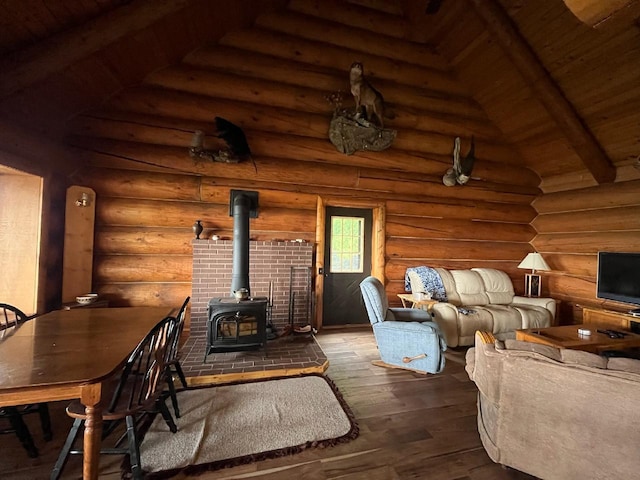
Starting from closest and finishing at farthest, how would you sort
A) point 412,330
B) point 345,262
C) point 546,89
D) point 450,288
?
point 412,330
point 546,89
point 450,288
point 345,262

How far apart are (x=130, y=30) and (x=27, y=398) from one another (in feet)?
10.0

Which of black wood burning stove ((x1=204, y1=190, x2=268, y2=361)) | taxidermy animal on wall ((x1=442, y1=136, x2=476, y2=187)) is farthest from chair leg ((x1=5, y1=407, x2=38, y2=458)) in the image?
taxidermy animal on wall ((x1=442, y1=136, x2=476, y2=187))

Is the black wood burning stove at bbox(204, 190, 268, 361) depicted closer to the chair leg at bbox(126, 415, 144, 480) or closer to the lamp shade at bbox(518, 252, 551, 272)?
the chair leg at bbox(126, 415, 144, 480)

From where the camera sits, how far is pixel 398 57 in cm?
402

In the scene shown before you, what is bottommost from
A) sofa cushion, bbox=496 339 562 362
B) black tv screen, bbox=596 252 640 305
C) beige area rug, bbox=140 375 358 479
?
beige area rug, bbox=140 375 358 479

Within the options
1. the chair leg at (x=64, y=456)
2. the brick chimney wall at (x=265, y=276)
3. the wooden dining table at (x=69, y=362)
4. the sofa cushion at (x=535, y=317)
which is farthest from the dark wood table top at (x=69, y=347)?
the sofa cushion at (x=535, y=317)

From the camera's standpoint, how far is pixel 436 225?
4.77 metres

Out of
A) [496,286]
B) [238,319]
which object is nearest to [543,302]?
[496,286]

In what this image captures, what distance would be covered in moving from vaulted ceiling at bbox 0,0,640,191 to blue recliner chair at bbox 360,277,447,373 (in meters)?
2.96

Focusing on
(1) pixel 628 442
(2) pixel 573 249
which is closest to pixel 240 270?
(1) pixel 628 442

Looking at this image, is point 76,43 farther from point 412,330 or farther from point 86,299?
point 412,330

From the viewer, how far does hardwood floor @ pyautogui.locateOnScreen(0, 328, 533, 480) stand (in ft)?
5.43

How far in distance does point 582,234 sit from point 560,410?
449cm

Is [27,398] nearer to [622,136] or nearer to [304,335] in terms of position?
[304,335]
